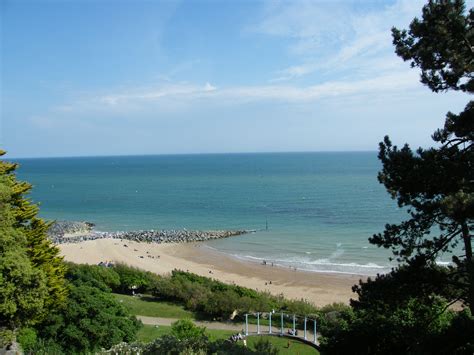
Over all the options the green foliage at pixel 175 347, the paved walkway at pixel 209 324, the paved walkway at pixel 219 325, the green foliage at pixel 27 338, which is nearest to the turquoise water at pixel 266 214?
the paved walkway at pixel 219 325

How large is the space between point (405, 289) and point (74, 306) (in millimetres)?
11065

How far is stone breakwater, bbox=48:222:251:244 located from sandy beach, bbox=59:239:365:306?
236cm

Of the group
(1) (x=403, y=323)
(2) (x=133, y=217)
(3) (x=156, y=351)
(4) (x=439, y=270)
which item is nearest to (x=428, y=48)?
(4) (x=439, y=270)

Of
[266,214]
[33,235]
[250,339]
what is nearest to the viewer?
[33,235]

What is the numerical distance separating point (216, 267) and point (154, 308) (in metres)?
15.6

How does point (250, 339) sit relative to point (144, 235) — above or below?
above

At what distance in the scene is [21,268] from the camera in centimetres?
1277

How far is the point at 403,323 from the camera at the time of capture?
1073 centimetres

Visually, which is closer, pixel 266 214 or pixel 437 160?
pixel 437 160

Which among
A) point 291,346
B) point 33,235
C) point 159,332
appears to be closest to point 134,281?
point 159,332

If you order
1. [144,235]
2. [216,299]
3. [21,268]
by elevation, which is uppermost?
[21,268]

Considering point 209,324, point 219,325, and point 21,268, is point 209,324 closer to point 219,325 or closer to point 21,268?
point 219,325

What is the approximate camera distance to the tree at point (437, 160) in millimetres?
8273

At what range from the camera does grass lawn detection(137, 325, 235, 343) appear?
17.0 metres
